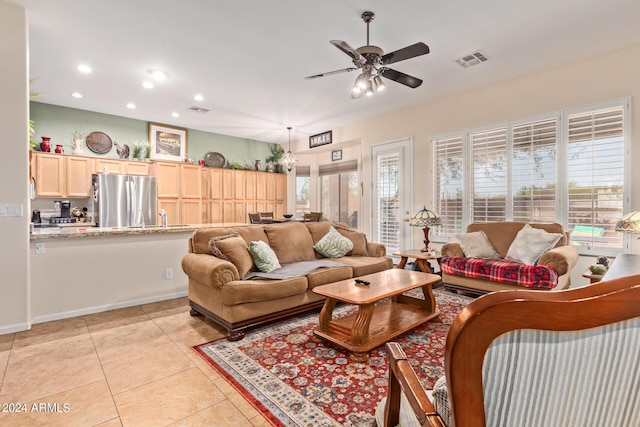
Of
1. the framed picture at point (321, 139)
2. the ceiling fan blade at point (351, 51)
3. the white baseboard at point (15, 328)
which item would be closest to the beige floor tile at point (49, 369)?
the white baseboard at point (15, 328)

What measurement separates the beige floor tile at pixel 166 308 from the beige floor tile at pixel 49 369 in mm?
772

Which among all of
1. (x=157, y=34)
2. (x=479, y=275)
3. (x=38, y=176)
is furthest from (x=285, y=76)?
(x=38, y=176)

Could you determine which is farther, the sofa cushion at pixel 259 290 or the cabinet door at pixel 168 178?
the cabinet door at pixel 168 178

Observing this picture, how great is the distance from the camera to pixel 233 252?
320 cm

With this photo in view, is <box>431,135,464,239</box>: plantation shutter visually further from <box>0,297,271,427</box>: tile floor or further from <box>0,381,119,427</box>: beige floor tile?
<box>0,381,119,427</box>: beige floor tile

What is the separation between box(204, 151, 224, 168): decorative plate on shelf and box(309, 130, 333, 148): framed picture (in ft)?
6.95

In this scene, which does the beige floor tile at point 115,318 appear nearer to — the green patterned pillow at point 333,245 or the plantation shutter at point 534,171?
the green patterned pillow at point 333,245

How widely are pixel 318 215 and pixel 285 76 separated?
231 cm

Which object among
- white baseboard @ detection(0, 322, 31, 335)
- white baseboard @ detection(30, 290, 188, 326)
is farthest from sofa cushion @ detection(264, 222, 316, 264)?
white baseboard @ detection(0, 322, 31, 335)

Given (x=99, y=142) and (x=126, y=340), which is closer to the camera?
(x=126, y=340)

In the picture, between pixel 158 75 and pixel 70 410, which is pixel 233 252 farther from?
pixel 158 75

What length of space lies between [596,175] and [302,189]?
5868mm

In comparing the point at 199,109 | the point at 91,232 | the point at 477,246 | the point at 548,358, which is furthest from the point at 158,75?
the point at 548,358

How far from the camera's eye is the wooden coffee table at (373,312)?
2.45 metres
